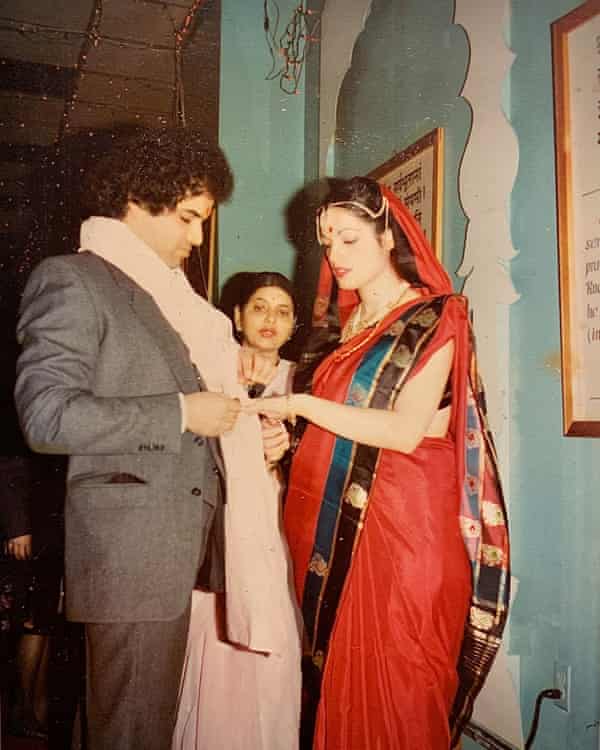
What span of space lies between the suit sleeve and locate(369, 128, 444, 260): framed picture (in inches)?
37.1

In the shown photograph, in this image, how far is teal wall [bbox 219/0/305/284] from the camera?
→ 2611 mm

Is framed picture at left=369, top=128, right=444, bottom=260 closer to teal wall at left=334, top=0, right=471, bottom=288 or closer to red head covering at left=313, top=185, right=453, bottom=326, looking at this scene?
teal wall at left=334, top=0, right=471, bottom=288

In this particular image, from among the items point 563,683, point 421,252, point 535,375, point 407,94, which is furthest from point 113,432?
point 407,94

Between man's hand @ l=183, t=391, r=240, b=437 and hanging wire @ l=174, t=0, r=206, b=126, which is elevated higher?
hanging wire @ l=174, t=0, r=206, b=126

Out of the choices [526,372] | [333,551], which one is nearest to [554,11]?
[526,372]

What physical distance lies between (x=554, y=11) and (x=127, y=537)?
51.0 inches

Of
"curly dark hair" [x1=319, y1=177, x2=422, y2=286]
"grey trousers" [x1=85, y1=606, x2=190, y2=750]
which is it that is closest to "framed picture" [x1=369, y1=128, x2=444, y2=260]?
"curly dark hair" [x1=319, y1=177, x2=422, y2=286]

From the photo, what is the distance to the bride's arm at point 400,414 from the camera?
49.8 inches

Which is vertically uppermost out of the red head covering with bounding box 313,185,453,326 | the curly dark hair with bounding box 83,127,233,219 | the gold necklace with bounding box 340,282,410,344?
the curly dark hair with bounding box 83,127,233,219

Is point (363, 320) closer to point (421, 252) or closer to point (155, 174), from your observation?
point (421, 252)

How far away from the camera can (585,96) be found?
1.27 m

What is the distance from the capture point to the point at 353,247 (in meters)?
1.39

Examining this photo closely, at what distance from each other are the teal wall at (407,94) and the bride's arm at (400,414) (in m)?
0.50

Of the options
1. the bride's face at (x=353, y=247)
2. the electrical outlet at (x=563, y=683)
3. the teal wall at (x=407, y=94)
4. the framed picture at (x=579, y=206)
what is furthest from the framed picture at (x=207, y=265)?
the electrical outlet at (x=563, y=683)
